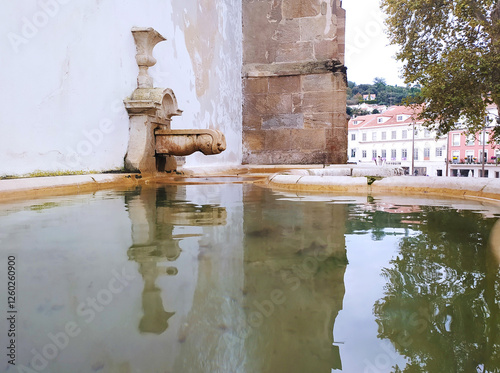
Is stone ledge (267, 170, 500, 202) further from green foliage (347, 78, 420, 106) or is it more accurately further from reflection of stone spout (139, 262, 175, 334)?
green foliage (347, 78, 420, 106)

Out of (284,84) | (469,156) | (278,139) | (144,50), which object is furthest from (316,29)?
(469,156)

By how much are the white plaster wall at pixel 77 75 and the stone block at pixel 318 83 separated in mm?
2360

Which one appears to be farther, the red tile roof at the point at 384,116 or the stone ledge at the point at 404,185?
the red tile roof at the point at 384,116

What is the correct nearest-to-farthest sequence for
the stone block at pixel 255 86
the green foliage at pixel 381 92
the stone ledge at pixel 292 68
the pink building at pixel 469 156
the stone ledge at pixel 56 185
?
the stone ledge at pixel 56 185 < the stone ledge at pixel 292 68 < the stone block at pixel 255 86 < the pink building at pixel 469 156 < the green foliage at pixel 381 92

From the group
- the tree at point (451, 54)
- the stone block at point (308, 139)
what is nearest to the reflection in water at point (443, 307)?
the stone block at point (308, 139)

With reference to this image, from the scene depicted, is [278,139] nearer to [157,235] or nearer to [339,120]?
[339,120]

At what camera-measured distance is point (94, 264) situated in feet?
3.94

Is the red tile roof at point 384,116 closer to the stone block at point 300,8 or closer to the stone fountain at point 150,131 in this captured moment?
the stone block at point 300,8

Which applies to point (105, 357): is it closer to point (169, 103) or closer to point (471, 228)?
point (471, 228)

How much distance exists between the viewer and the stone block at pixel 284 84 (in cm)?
759

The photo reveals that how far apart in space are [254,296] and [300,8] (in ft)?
24.9

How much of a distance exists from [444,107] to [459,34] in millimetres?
2357

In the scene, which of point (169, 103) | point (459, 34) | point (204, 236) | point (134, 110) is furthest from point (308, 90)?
point (459, 34)

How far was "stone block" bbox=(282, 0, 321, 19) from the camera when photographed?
747 cm
